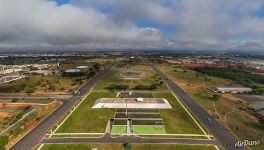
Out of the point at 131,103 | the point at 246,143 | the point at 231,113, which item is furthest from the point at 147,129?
the point at 231,113

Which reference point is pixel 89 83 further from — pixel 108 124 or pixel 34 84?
pixel 108 124

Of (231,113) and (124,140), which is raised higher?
(231,113)

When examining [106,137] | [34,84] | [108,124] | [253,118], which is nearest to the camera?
[106,137]

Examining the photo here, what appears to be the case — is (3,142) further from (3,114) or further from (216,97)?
(216,97)

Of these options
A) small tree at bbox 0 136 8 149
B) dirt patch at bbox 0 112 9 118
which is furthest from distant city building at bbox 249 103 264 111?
dirt patch at bbox 0 112 9 118

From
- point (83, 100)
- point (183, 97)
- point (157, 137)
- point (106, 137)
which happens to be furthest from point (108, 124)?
point (183, 97)

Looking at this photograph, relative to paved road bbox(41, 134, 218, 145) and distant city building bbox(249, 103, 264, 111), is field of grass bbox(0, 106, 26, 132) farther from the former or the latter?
distant city building bbox(249, 103, 264, 111)

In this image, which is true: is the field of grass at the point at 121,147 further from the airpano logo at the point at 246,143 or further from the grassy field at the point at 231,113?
the grassy field at the point at 231,113
